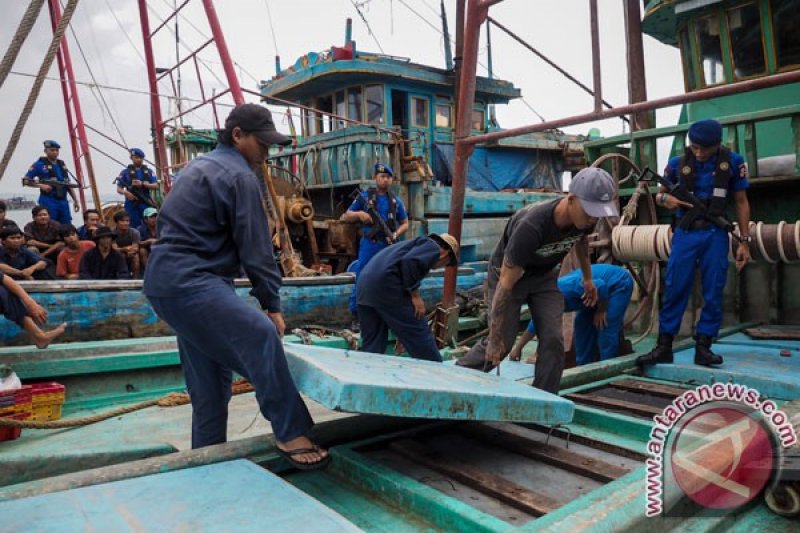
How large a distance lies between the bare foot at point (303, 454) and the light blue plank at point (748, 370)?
295cm

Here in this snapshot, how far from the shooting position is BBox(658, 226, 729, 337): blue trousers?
14.5 ft

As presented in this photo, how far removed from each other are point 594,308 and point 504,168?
10.7m

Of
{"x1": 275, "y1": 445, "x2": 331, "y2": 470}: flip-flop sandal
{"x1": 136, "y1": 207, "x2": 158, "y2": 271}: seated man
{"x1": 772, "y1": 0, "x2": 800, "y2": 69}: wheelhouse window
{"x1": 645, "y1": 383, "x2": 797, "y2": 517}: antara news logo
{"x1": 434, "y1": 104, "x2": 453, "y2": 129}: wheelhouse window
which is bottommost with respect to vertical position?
{"x1": 645, "y1": 383, "x2": 797, "y2": 517}: antara news logo

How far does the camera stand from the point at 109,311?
5.46 meters

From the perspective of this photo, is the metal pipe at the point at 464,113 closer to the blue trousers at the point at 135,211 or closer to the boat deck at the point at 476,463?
the boat deck at the point at 476,463

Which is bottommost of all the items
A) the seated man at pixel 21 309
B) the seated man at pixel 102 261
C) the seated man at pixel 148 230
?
the seated man at pixel 21 309

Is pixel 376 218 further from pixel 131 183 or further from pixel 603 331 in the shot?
pixel 131 183

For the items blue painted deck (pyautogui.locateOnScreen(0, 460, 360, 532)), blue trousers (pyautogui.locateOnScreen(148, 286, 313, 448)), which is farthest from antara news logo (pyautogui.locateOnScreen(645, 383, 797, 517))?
blue trousers (pyautogui.locateOnScreen(148, 286, 313, 448))

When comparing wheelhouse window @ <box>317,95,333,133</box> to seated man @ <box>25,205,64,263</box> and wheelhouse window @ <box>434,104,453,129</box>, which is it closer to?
wheelhouse window @ <box>434,104,453,129</box>

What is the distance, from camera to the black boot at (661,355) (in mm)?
4492

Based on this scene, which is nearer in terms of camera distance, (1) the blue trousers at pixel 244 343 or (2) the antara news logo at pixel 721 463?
(2) the antara news logo at pixel 721 463

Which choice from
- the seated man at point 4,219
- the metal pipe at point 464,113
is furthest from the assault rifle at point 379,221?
the seated man at point 4,219

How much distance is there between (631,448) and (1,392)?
3869 mm

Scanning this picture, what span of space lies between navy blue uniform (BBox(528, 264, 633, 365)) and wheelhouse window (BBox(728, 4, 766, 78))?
4.32 meters
